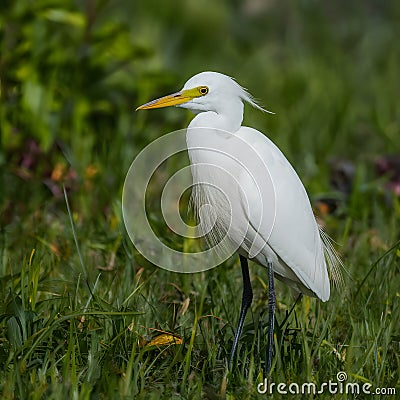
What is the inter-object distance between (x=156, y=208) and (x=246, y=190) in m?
1.54

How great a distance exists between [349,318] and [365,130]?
2910 millimetres

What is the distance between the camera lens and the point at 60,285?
2938 millimetres

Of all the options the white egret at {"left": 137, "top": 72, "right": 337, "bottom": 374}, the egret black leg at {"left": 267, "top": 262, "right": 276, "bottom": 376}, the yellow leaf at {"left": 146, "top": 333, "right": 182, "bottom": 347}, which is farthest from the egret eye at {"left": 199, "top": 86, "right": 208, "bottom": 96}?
the yellow leaf at {"left": 146, "top": 333, "right": 182, "bottom": 347}

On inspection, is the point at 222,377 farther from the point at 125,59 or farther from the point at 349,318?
the point at 125,59

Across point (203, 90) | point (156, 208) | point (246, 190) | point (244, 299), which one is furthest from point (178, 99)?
point (156, 208)

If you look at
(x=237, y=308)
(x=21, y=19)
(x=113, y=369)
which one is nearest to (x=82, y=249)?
(x=237, y=308)

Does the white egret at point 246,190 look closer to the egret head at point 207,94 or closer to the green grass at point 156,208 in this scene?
the egret head at point 207,94

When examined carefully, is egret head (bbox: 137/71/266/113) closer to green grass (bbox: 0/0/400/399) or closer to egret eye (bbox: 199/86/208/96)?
egret eye (bbox: 199/86/208/96)

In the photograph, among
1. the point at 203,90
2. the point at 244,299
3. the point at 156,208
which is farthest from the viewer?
the point at 156,208

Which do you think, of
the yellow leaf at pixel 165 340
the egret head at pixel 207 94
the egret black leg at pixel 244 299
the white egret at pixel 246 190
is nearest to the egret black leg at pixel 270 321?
the white egret at pixel 246 190

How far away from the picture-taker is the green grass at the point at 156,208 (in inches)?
91.4

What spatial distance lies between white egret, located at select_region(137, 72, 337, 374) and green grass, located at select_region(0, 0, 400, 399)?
0.19m

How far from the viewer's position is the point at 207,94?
2344 millimetres

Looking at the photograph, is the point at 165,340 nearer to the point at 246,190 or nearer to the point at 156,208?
the point at 246,190
